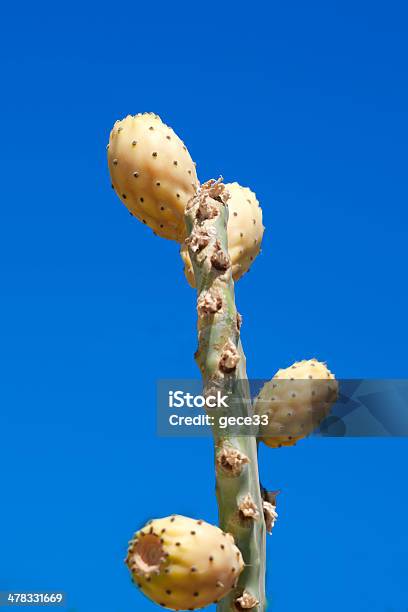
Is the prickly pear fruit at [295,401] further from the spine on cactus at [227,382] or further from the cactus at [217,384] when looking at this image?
the spine on cactus at [227,382]

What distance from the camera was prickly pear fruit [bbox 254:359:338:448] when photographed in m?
3.93

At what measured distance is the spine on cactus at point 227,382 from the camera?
3.47 m

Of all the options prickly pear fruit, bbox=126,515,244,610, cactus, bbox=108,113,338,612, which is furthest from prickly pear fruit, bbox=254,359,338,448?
prickly pear fruit, bbox=126,515,244,610

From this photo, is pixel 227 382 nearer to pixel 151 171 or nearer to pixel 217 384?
pixel 217 384

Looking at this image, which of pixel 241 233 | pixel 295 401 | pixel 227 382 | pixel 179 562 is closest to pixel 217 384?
pixel 227 382

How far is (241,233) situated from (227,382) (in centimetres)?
92

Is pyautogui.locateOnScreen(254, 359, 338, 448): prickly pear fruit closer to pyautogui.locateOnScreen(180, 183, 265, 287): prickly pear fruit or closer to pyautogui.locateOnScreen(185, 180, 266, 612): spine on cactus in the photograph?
pyautogui.locateOnScreen(185, 180, 266, 612): spine on cactus

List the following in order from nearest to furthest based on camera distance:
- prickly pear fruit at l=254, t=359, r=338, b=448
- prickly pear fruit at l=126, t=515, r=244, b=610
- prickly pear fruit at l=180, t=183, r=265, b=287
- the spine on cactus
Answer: prickly pear fruit at l=126, t=515, r=244, b=610, the spine on cactus, prickly pear fruit at l=254, t=359, r=338, b=448, prickly pear fruit at l=180, t=183, r=265, b=287

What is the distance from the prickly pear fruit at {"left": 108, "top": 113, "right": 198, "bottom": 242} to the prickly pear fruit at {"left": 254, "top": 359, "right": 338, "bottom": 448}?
0.81 meters

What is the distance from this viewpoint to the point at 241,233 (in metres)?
4.25

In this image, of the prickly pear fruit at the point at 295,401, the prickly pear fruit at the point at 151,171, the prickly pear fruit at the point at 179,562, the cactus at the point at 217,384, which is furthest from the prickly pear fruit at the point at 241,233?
the prickly pear fruit at the point at 179,562

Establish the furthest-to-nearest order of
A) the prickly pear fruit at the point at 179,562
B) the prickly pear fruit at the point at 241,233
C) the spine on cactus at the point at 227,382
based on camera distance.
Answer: the prickly pear fruit at the point at 241,233, the spine on cactus at the point at 227,382, the prickly pear fruit at the point at 179,562

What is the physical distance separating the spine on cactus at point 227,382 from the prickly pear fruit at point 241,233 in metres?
0.32

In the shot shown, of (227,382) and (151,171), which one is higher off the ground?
(151,171)
